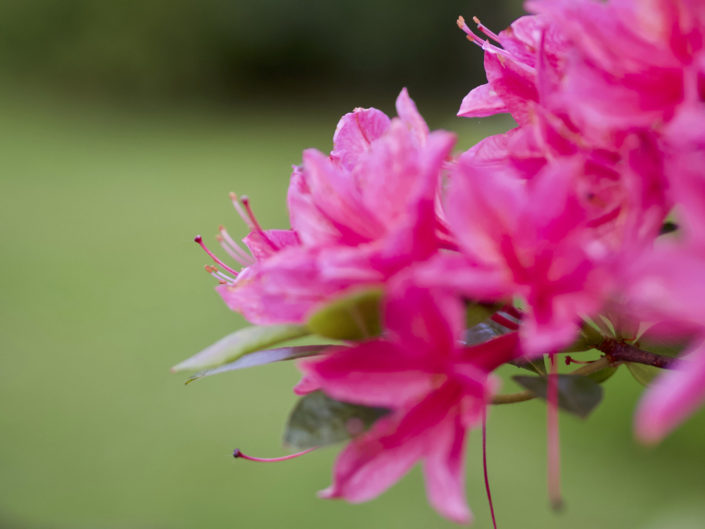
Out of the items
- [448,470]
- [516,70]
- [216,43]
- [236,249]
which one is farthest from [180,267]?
[216,43]

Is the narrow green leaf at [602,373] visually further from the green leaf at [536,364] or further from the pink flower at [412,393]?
the pink flower at [412,393]

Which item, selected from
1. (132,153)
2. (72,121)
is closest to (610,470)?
(132,153)

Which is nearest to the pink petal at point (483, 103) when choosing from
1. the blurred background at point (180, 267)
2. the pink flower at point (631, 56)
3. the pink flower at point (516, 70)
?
the pink flower at point (516, 70)

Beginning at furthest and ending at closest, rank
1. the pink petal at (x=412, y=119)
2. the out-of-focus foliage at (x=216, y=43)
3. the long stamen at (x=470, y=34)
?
the out-of-focus foliage at (x=216, y=43) < the long stamen at (x=470, y=34) < the pink petal at (x=412, y=119)

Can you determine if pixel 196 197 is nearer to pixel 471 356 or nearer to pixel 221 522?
pixel 221 522

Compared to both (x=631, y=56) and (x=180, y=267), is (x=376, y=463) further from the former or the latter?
(x=180, y=267)
